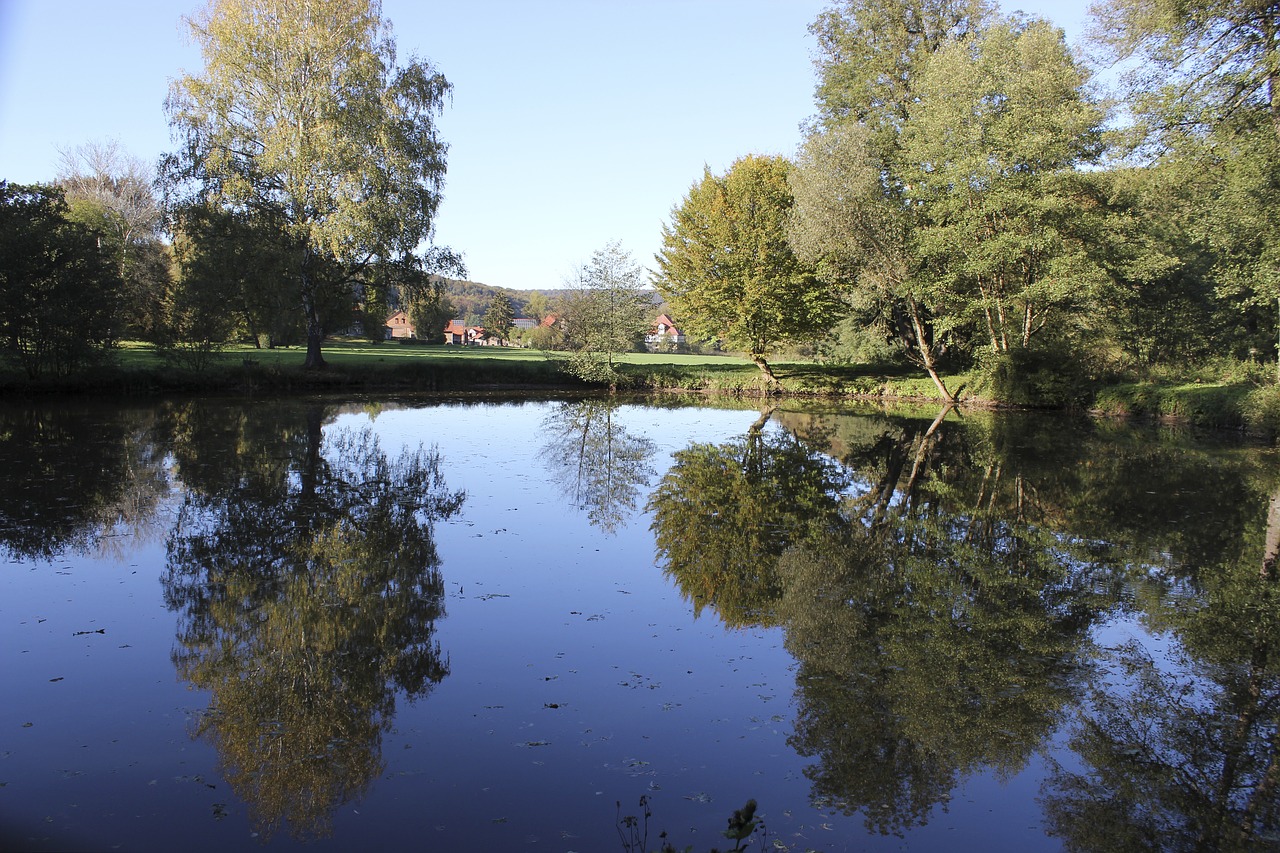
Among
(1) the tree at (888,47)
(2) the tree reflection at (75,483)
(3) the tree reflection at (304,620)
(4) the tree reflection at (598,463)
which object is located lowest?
(2) the tree reflection at (75,483)

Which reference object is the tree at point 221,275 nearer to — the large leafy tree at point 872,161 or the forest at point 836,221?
the forest at point 836,221

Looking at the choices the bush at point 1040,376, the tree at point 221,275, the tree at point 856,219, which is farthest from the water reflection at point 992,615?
the tree at point 221,275

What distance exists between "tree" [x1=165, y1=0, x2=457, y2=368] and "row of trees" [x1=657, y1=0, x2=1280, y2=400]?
14546 mm

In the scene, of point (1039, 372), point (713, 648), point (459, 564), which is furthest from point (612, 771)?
point (1039, 372)

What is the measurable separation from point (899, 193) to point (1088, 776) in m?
31.9

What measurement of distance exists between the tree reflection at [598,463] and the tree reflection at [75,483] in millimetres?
Answer: 6077

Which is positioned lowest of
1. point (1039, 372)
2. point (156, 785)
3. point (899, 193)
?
point (156, 785)

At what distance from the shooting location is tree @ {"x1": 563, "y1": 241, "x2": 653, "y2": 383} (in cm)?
3609

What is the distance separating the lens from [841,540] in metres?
10.0

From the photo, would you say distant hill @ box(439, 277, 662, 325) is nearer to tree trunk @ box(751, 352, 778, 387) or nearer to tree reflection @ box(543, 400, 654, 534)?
tree trunk @ box(751, 352, 778, 387)

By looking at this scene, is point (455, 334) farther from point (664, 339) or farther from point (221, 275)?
point (221, 275)

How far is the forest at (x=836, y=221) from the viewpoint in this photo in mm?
26750

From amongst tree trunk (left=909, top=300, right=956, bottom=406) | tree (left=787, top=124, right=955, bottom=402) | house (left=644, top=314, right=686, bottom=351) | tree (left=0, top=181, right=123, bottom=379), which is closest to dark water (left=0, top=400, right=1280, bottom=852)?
tree (left=0, top=181, right=123, bottom=379)

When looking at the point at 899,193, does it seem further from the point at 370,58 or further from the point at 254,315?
the point at 254,315
